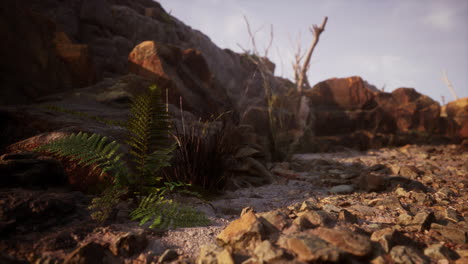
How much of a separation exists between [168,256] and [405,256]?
39.1 inches

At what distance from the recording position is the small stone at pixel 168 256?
3.58 ft

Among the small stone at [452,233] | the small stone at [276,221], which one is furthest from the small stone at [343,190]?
the small stone at [276,221]

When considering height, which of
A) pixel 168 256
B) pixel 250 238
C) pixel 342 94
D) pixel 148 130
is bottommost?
pixel 168 256

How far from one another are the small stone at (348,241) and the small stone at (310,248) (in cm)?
5

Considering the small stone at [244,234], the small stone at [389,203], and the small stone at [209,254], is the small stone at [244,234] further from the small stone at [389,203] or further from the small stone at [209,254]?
the small stone at [389,203]

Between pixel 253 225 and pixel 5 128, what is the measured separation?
2.69 m

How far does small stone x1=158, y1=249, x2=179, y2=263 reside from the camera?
3.58 ft

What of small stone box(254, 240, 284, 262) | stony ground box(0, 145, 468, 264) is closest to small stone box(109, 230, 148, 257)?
stony ground box(0, 145, 468, 264)

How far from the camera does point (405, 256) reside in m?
0.99

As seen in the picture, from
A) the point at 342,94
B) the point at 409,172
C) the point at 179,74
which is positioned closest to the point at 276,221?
the point at 409,172

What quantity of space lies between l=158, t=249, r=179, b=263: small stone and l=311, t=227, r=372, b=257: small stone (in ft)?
2.14

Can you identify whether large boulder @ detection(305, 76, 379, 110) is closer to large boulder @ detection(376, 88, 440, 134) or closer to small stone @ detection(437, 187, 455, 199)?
large boulder @ detection(376, 88, 440, 134)

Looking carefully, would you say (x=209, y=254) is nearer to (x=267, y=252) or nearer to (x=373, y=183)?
(x=267, y=252)

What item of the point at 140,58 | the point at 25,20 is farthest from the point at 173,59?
the point at 25,20
